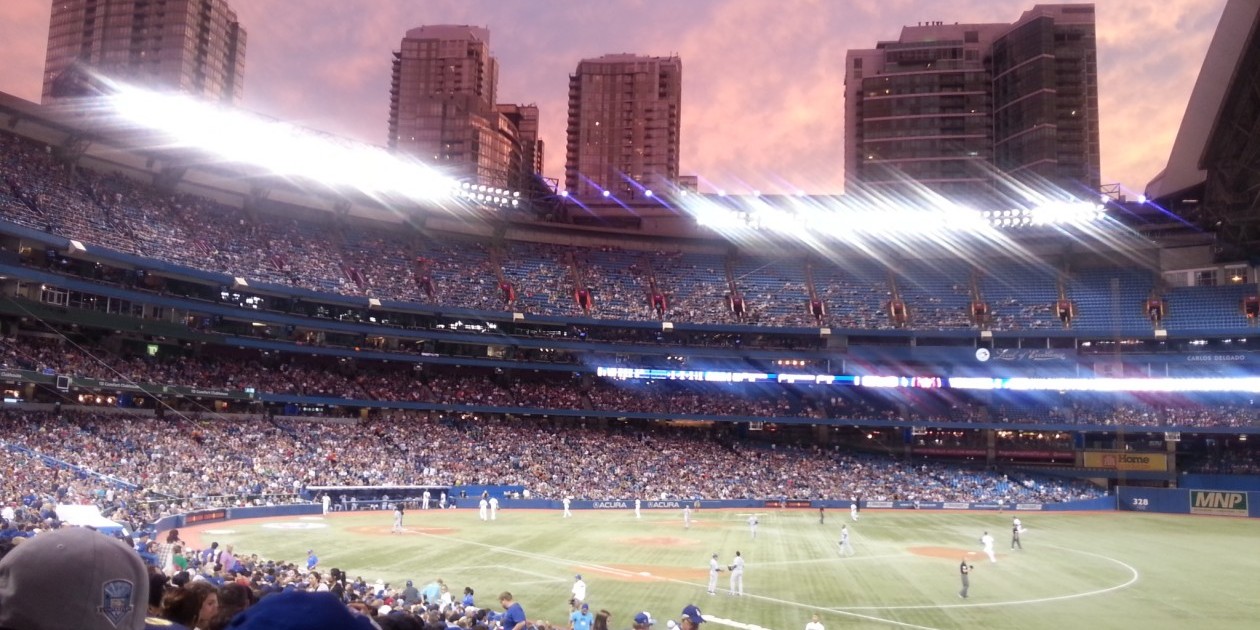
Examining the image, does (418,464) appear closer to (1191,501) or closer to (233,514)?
(233,514)

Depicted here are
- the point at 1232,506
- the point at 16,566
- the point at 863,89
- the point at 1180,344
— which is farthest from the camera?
the point at 863,89

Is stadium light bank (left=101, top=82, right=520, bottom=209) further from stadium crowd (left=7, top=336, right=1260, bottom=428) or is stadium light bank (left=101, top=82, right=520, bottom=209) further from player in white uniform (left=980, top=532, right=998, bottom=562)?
player in white uniform (left=980, top=532, right=998, bottom=562)

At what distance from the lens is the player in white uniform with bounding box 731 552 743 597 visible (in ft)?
97.0

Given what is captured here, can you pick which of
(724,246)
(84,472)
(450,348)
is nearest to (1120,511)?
(724,246)

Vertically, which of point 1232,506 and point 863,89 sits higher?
point 863,89

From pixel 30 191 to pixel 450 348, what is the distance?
32.7 meters

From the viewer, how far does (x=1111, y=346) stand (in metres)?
76.9

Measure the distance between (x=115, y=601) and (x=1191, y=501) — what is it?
Answer: 3108 inches

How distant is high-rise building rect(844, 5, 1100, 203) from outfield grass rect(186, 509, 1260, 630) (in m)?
89.4

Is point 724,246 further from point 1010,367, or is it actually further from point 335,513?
point 335,513

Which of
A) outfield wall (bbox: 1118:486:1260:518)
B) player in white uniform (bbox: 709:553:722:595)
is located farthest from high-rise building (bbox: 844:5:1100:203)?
player in white uniform (bbox: 709:553:722:595)

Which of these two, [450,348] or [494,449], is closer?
[494,449]

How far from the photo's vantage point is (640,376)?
78438 millimetres

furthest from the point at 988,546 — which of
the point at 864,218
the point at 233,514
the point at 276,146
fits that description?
the point at 276,146
